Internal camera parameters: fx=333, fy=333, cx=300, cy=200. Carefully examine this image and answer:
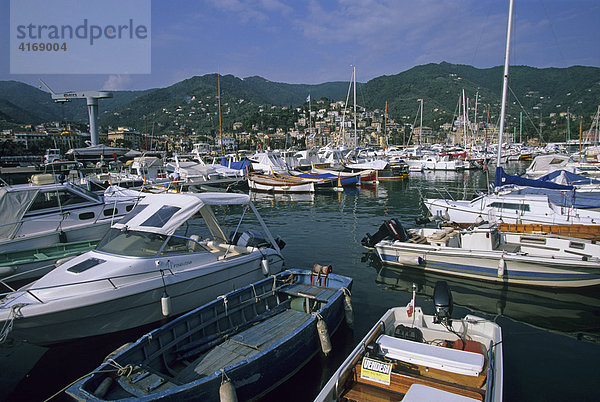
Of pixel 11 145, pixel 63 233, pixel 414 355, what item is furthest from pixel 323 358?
pixel 11 145

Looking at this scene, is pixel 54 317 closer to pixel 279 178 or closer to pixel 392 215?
pixel 392 215

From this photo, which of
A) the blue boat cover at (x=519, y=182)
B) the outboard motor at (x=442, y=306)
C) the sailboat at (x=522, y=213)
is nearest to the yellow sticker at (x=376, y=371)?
the outboard motor at (x=442, y=306)

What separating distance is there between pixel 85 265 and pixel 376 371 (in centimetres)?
681

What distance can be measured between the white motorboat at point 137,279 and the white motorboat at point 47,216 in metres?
3.36

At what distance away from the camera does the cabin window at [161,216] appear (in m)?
8.47

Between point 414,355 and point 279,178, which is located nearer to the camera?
point 414,355

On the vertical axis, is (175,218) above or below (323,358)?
above

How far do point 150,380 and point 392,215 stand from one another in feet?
62.7

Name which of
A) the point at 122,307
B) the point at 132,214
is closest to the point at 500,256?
the point at 122,307

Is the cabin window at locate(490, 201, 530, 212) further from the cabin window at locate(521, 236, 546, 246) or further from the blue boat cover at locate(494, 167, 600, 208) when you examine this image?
the cabin window at locate(521, 236, 546, 246)

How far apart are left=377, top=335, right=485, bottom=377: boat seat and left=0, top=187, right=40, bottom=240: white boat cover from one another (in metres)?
12.9

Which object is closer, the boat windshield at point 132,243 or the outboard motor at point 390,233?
the boat windshield at point 132,243

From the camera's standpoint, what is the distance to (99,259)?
7902 mm

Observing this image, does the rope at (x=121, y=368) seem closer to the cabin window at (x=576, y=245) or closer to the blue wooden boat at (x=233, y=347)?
the blue wooden boat at (x=233, y=347)
